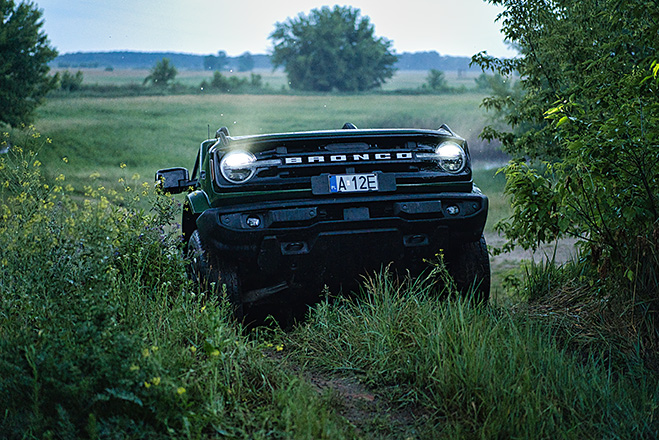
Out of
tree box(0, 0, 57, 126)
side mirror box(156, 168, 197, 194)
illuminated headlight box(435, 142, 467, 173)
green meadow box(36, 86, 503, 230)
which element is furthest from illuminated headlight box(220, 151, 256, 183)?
green meadow box(36, 86, 503, 230)

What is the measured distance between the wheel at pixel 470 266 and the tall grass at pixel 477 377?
683 mm

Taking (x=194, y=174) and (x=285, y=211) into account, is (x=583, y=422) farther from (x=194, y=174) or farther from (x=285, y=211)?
(x=194, y=174)

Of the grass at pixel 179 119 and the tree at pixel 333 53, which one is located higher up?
the tree at pixel 333 53

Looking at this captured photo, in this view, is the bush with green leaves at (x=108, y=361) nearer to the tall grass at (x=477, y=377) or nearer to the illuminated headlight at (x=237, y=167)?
the tall grass at (x=477, y=377)

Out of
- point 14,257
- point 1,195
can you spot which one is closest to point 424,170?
point 14,257

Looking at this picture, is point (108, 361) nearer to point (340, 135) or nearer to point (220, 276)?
point (220, 276)

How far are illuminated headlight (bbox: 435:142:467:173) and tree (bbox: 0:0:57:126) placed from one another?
2965 cm

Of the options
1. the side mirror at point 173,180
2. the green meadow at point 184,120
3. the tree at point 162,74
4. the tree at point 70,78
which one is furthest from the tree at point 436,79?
the side mirror at point 173,180

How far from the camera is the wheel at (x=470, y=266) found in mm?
5496

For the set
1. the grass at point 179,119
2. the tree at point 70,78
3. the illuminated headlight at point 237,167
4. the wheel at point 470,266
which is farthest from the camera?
the grass at point 179,119

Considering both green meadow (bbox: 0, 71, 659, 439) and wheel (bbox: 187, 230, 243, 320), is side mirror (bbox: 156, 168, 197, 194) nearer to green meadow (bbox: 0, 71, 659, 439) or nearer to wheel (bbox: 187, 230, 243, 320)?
green meadow (bbox: 0, 71, 659, 439)

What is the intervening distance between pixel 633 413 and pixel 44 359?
3.05m

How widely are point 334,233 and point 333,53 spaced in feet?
190

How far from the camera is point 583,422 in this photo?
3621 mm
